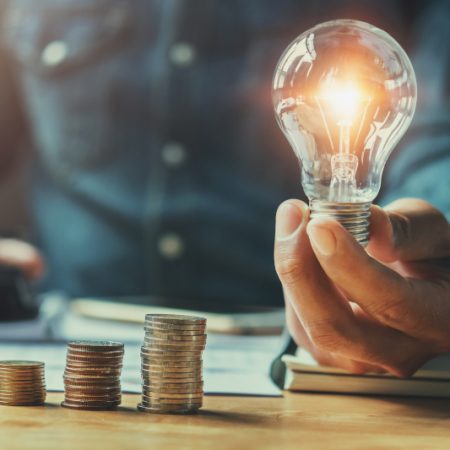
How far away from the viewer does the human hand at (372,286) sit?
2.42 ft

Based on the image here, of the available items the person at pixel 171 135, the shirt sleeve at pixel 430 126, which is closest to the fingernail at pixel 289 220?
the shirt sleeve at pixel 430 126

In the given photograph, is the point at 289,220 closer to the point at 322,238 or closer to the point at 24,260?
the point at 322,238

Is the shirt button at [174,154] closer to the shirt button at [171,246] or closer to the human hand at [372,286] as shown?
the shirt button at [171,246]

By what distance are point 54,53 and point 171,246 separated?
55 centimetres

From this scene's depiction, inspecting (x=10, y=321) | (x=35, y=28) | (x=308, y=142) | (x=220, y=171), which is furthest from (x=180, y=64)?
(x=308, y=142)

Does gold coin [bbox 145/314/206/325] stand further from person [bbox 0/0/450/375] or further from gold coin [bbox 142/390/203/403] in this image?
person [bbox 0/0/450/375]

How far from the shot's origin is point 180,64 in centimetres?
194

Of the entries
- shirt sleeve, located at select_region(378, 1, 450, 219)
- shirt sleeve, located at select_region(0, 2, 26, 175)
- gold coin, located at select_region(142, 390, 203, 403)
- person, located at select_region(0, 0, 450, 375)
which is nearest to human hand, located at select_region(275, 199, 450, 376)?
gold coin, located at select_region(142, 390, 203, 403)

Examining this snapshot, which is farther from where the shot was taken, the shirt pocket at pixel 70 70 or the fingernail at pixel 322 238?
the shirt pocket at pixel 70 70

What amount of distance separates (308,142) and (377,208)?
0.08m

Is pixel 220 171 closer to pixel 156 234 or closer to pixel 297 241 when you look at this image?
pixel 156 234

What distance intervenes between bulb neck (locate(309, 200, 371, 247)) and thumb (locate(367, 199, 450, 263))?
61mm

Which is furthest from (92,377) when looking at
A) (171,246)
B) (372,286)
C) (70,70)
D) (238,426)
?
(70,70)

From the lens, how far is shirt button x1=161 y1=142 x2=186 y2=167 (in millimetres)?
1928
